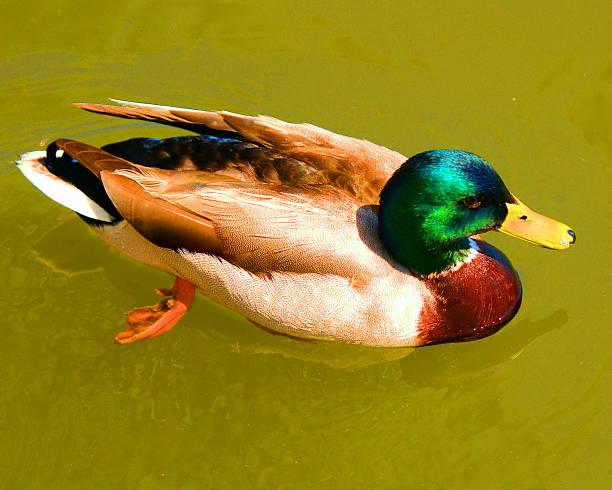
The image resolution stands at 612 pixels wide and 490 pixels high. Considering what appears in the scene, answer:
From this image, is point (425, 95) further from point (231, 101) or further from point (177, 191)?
point (177, 191)

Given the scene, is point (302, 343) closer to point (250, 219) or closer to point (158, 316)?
point (158, 316)

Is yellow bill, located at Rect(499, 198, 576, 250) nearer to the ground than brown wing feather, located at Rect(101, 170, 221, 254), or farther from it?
farther from it

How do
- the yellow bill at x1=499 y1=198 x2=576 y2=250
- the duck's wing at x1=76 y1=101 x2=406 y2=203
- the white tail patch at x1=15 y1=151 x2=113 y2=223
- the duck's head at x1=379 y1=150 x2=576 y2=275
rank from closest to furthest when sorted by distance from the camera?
the duck's head at x1=379 y1=150 x2=576 y2=275
the yellow bill at x1=499 y1=198 x2=576 y2=250
the duck's wing at x1=76 y1=101 x2=406 y2=203
the white tail patch at x1=15 y1=151 x2=113 y2=223

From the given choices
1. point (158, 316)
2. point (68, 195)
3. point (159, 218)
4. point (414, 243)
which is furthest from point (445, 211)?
point (68, 195)

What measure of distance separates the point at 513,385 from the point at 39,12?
14.7 feet

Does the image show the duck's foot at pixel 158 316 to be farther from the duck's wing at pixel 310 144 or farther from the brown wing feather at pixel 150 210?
the duck's wing at pixel 310 144

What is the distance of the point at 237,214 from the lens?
4.77 meters

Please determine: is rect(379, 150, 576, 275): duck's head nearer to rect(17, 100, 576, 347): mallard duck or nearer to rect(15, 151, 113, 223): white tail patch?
rect(17, 100, 576, 347): mallard duck

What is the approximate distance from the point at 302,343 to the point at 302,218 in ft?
3.42

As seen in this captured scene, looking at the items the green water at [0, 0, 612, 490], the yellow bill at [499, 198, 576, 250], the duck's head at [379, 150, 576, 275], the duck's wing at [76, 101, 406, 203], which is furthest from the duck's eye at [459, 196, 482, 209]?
the green water at [0, 0, 612, 490]

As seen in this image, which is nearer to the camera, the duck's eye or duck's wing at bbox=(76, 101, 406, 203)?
the duck's eye

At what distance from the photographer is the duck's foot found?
5367mm

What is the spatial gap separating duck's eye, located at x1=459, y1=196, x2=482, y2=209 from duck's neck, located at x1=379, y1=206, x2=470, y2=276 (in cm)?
23

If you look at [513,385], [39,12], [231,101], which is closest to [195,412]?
[513,385]
